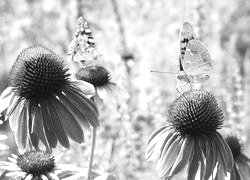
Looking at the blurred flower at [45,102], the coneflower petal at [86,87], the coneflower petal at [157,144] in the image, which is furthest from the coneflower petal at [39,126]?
the coneflower petal at [157,144]

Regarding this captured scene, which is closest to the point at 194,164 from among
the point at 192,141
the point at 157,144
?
the point at 192,141

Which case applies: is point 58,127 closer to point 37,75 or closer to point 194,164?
point 37,75

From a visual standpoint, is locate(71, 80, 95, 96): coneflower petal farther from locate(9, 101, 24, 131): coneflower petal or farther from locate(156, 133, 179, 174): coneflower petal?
locate(156, 133, 179, 174): coneflower petal

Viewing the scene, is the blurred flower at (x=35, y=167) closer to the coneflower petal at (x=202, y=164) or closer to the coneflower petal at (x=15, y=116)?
the coneflower petal at (x=15, y=116)

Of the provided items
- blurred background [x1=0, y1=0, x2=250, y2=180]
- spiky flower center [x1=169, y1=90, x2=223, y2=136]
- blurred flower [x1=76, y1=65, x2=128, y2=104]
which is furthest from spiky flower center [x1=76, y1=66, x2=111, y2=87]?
blurred background [x1=0, y1=0, x2=250, y2=180]

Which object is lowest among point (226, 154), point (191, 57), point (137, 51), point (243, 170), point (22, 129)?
point (243, 170)

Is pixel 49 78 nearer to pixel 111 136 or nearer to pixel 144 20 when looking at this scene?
pixel 111 136
